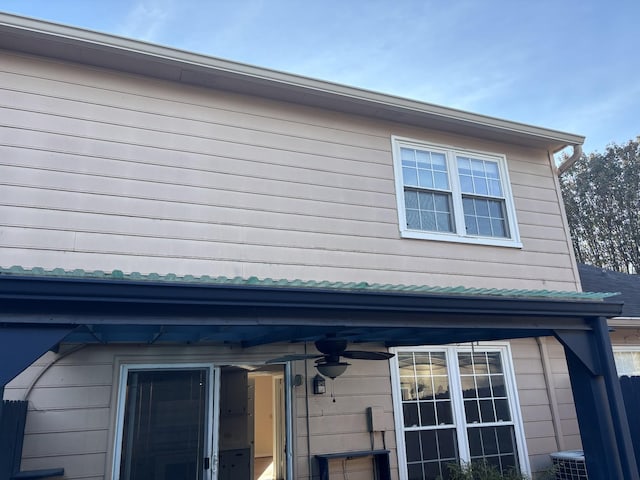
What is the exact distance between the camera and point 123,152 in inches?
199

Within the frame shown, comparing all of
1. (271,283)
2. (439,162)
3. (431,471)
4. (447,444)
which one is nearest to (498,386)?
(447,444)

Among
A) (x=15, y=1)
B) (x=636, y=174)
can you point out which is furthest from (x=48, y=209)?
(x=636, y=174)

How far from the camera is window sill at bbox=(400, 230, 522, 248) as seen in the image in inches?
235

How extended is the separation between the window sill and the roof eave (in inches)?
60.2

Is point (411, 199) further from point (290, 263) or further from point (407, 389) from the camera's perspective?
point (407, 389)

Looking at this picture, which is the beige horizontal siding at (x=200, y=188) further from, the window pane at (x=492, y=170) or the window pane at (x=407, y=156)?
the window pane at (x=492, y=170)

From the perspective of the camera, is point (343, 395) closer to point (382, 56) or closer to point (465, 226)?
point (465, 226)

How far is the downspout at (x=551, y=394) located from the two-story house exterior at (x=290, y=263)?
0.03 meters

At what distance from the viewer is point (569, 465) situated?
5.58m

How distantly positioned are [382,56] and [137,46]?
5.73 meters

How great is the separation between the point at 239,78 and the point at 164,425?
381 centimetres

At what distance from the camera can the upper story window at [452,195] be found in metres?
6.17

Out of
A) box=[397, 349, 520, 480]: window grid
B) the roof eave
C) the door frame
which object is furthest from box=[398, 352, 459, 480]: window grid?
the roof eave

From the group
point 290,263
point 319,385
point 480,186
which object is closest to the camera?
point 319,385
